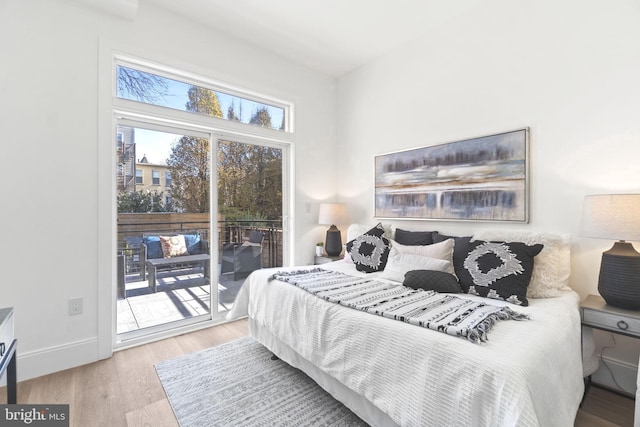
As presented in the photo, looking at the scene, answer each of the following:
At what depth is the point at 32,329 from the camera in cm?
212

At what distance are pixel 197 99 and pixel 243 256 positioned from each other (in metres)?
1.74

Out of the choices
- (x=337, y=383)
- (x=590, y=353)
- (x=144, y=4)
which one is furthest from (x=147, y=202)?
(x=590, y=353)

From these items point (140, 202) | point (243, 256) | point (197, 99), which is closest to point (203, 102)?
point (197, 99)

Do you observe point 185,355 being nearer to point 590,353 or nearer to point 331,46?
point 590,353

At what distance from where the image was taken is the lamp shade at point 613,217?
5.40ft

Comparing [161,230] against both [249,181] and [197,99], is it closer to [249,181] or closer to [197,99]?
[249,181]

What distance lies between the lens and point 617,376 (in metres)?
1.97

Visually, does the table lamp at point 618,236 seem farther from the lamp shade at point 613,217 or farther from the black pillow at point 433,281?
the black pillow at point 433,281

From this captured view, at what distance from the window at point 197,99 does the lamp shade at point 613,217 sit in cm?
299

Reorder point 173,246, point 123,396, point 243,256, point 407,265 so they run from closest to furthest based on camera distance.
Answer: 1. point 123,396
2. point 407,265
3. point 173,246
4. point 243,256

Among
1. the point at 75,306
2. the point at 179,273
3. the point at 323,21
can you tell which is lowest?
the point at 75,306

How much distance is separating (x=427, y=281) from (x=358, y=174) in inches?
79.2

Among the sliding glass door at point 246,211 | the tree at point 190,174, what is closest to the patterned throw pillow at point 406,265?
the sliding glass door at point 246,211

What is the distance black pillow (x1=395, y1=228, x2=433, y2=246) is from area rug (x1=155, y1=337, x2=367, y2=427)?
154 centimetres
